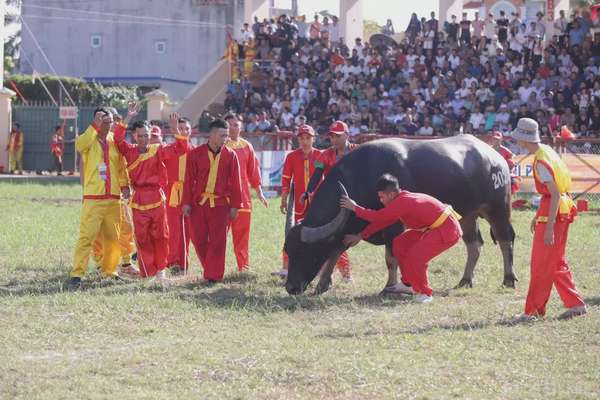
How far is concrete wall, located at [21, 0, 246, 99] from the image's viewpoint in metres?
48.8

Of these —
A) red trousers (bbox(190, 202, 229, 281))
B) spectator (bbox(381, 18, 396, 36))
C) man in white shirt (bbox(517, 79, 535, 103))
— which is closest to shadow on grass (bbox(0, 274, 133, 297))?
red trousers (bbox(190, 202, 229, 281))

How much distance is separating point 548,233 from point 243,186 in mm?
4409

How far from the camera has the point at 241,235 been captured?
499 inches

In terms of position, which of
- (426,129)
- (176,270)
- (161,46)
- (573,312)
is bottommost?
(176,270)

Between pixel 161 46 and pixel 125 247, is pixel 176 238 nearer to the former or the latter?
pixel 125 247

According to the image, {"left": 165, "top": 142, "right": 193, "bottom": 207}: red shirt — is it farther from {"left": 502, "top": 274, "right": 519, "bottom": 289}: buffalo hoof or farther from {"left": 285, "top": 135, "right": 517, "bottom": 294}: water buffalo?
{"left": 502, "top": 274, "right": 519, "bottom": 289}: buffalo hoof

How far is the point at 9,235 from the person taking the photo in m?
15.8

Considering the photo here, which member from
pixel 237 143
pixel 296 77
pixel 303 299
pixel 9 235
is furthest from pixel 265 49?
pixel 303 299

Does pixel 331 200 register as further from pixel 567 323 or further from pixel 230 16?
pixel 230 16

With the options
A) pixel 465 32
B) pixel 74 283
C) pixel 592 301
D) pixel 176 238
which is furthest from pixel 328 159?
pixel 465 32

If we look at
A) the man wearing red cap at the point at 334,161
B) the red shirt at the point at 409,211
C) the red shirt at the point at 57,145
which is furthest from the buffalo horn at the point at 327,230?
the red shirt at the point at 57,145

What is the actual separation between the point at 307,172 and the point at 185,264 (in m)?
1.85

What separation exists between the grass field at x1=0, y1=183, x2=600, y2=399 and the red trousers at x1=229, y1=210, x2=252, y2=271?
27 centimetres

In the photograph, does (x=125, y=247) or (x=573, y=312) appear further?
(x=125, y=247)
